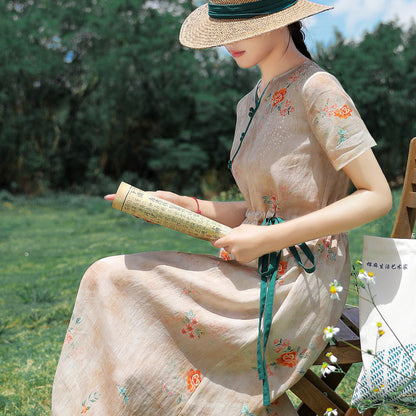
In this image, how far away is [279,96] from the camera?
1.78 m

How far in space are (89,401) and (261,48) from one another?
118 cm

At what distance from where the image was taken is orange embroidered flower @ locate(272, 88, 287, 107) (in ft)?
5.78

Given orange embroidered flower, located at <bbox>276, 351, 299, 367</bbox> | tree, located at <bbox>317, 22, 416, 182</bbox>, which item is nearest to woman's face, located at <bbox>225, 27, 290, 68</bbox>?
orange embroidered flower, located at <bbox>276, 351, 299, 367</bbox>

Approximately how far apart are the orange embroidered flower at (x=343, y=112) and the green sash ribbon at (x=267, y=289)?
36cm

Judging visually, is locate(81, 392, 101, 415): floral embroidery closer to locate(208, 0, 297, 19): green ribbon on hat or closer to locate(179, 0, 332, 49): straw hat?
locate(179, 0, 332, 49): straw hat

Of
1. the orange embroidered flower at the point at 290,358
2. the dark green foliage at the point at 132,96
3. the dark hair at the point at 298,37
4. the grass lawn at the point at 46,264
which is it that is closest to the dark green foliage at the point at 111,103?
the dark green foliage at the point at 132,96

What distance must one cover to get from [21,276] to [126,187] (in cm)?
479

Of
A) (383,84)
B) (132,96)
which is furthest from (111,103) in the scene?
→ (383,84)

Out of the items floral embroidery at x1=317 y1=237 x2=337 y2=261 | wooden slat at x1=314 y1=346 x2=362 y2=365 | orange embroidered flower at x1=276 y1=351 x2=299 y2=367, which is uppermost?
floral embroidery at x1=317 y1=237 x2=337 y2=261

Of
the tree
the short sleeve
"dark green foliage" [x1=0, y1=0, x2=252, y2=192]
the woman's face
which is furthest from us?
"dark green foliage" [x1=0, y1=0, x2=252, y2=192]

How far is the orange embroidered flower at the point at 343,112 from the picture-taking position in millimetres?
1573

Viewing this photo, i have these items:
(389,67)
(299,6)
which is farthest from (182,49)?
(299,6)

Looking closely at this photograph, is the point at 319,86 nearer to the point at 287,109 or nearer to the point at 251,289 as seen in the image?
the point at 287,109

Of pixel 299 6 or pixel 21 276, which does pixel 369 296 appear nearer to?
pixel 299 6
